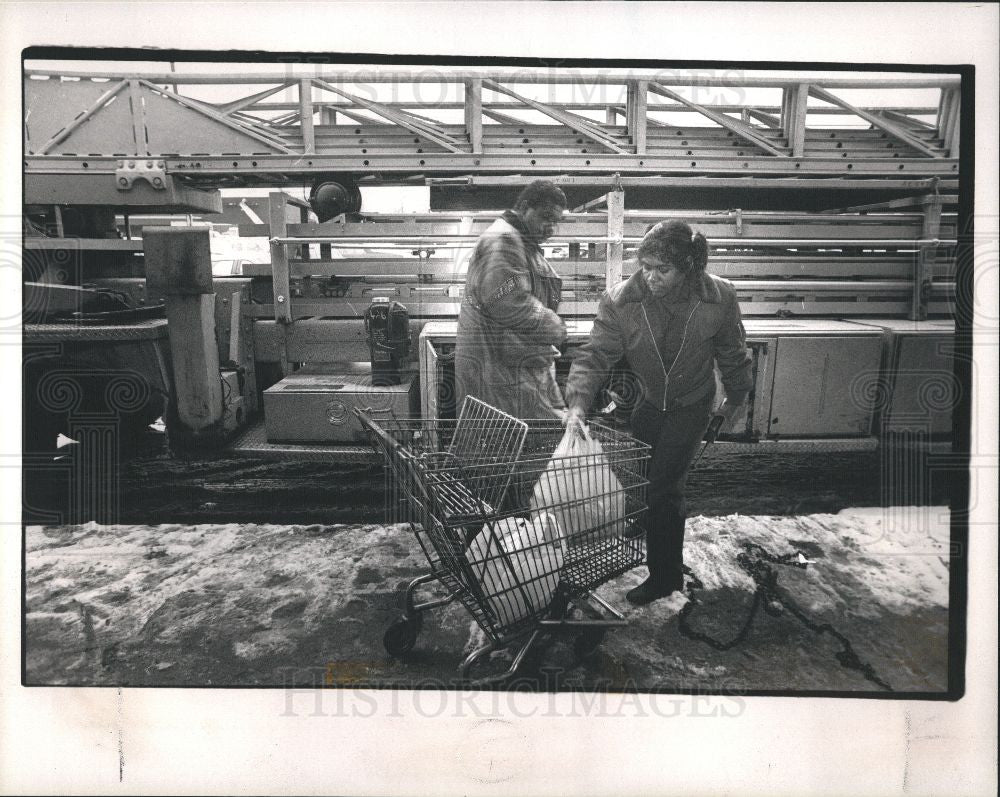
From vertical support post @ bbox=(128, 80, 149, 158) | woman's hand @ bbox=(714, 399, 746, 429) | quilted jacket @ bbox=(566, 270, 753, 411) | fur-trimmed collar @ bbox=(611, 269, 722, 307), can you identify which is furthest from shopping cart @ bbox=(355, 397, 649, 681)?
vertical support post @ bbox=(128, 80, 149, 158)

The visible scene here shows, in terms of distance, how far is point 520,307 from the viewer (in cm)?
217

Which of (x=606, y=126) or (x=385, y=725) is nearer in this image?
(x=385, y=725)

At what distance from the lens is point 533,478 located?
212 centimetres

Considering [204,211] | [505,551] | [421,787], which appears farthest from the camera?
[204,211]

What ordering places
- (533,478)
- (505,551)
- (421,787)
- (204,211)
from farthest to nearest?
(204,211)
(533,478)
(421,787)
(505,551)

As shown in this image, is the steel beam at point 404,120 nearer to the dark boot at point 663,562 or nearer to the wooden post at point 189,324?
the wooden post at point 189,324

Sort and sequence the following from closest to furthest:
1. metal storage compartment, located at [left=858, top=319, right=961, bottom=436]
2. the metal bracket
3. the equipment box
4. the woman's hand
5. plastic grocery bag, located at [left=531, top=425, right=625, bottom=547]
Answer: plastic grocery bag, located at [left=531, top=425, right=625, bottom=547] → metal storage compartment, located at [left=858, top=319, right=961, bottom=436] → the metal bracket → the woman's hand → the equipment box

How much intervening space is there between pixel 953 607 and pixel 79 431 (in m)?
3.47

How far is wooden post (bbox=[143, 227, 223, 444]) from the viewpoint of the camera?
7.22ft

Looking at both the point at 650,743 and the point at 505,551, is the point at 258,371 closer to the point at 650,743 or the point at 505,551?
the point at 505,551

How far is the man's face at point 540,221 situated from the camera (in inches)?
83.8

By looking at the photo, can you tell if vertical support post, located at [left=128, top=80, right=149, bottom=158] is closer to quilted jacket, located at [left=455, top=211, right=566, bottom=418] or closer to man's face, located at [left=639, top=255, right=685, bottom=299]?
quilted jacket, located at [left=455, top=211, right=566, bottom=418]

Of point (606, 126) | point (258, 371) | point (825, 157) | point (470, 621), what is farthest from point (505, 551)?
point (825, 157)

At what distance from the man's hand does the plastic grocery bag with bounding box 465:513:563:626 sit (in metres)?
0.37
